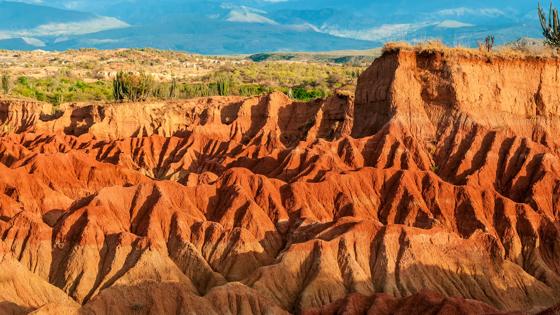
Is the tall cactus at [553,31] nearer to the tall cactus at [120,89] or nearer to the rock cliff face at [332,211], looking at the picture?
the rock cliff face at [332,211]

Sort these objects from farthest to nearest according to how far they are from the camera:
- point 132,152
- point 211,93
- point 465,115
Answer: point 211,93 → point 132,152 → point 465,115

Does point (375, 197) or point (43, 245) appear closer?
point (43, 245)

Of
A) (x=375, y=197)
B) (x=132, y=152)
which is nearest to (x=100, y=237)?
(x=375, y=197)

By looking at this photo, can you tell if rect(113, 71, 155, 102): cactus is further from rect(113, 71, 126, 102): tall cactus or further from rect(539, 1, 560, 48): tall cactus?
rect(539, 1, 560, 48): tall cactus

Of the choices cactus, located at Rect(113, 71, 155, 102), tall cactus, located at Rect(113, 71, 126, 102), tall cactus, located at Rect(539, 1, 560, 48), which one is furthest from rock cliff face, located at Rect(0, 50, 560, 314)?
tall cactus, located at Rect(113, 71, 126, 102)

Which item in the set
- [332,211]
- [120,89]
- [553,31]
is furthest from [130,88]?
[332,211]

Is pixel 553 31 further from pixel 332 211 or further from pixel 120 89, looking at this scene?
pixel 120 89

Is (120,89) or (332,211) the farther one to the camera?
(120,89)

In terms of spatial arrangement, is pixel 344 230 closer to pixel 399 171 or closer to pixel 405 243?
pixel 405 243

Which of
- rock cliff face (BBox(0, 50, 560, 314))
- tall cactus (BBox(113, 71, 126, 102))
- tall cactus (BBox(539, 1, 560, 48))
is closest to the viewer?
rock cliff face (BBox(0, 50, 560, 314))
